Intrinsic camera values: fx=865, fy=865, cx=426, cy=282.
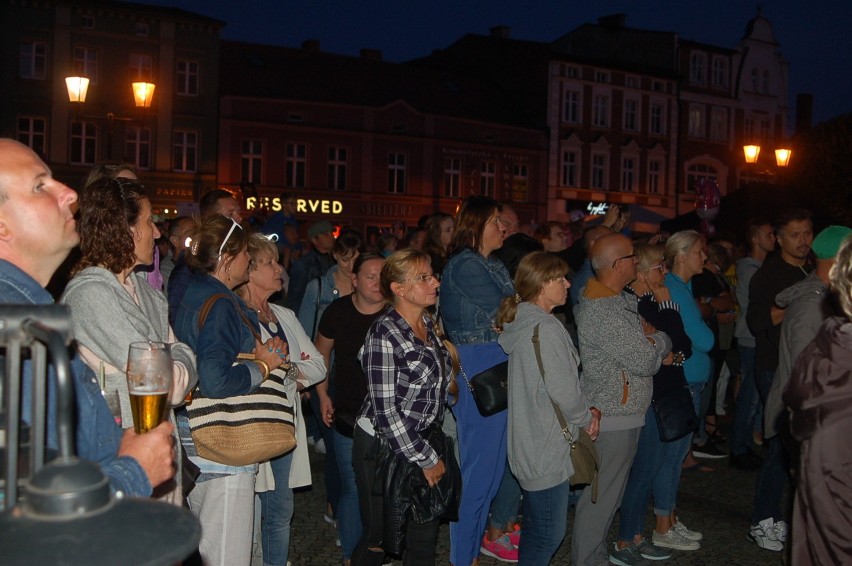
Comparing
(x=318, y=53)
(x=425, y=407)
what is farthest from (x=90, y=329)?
(x=318, y=53)

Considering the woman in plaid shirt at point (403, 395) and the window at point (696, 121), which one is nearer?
the woman in plaid shirt at point (403, 395)

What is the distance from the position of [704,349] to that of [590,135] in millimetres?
41825

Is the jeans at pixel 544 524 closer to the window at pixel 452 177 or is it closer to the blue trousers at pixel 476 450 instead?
the blue trousers at pixel 476 450

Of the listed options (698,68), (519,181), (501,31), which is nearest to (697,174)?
(698,68)

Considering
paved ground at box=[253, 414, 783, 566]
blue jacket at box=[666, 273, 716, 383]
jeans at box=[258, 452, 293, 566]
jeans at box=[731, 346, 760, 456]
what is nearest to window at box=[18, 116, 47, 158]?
paved ground at box=[253, 414, 783, 566]

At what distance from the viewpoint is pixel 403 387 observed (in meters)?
4.65

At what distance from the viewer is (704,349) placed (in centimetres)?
675

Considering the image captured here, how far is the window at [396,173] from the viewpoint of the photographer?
4112cm

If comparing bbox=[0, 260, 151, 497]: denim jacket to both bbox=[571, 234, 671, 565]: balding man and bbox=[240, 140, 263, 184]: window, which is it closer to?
bbox=[571, 234, 671, 565]: balding man

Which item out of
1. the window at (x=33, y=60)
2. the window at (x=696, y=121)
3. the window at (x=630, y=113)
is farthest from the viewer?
the window at (x=696, y=121)

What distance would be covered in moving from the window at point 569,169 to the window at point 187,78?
1965cm

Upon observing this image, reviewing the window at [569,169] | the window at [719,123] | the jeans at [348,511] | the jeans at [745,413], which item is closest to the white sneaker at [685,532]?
the jeans at [348,511]

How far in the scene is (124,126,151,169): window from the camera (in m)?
36.3

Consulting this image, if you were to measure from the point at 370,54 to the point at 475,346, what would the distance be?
39340mm
